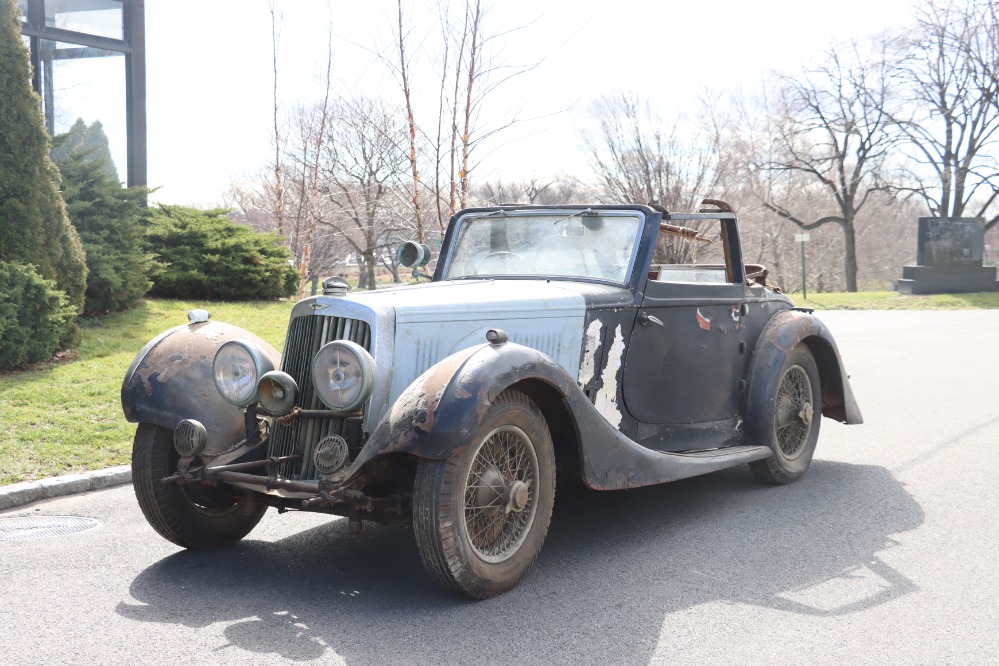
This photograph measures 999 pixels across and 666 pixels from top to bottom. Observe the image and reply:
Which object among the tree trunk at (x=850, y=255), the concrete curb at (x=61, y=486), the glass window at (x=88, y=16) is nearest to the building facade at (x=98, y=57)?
the glass window at (x=88, y=16)

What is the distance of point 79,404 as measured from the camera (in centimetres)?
799

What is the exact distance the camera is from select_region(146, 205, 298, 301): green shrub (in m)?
14.2

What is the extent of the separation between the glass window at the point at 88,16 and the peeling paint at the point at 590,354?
40.3 feet

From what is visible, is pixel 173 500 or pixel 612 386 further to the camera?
pixel 612 386

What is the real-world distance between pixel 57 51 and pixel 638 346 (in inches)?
493

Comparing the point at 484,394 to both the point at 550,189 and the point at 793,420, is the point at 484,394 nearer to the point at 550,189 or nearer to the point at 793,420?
the point at 793,420

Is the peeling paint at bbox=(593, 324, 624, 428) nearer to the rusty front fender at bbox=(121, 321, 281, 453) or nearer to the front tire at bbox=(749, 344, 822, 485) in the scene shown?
the front tire at bbox=(749, 344, 822, 485)

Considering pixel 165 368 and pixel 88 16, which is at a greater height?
pixel 88 16

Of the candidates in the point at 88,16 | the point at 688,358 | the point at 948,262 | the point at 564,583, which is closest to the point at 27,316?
the point at 688,358

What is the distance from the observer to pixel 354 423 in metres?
4.29

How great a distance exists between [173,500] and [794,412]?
4023 mm

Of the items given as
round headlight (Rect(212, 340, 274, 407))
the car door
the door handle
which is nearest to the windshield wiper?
the car door

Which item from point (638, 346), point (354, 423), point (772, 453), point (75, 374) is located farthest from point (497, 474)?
point (75, 374)

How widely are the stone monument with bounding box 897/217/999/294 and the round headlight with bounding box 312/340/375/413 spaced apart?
1215 inches
